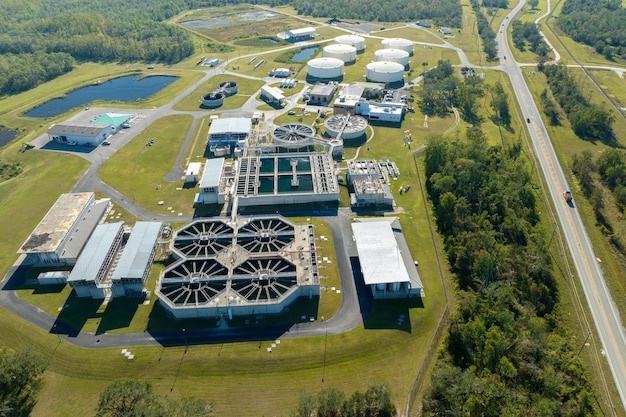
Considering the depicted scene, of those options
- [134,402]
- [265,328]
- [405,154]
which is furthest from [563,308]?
[134,402]

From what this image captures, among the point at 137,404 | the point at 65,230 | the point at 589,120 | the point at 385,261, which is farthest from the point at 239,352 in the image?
the point at 589,120

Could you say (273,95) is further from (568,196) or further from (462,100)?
(568,196)

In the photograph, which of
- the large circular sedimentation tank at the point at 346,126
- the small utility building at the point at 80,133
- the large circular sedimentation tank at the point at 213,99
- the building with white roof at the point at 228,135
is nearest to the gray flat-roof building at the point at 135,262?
the building with white roof at the point at 228,135

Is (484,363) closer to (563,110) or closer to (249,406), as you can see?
(249,406)

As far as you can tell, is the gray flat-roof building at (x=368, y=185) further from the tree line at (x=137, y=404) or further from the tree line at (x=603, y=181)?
the tree line at (x=137, y=404)

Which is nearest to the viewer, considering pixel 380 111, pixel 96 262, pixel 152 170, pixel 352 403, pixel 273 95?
pixel 352 403

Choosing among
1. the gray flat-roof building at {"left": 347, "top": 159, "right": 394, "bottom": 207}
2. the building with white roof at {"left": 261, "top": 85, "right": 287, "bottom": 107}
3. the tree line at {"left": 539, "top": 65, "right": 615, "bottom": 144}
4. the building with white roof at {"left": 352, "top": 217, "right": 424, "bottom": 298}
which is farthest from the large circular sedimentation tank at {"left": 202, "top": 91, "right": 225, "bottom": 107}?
the tree line at {"left": 539, "top": 65, "right": 615, "bottom": 144}

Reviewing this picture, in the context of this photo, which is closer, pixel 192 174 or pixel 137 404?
pixel 137 404
